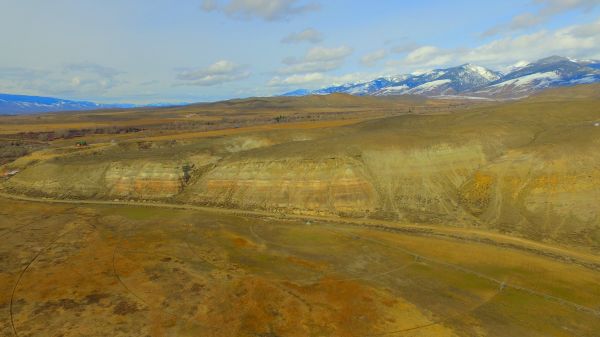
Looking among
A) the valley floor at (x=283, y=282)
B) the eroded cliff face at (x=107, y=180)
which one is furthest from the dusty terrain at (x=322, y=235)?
the eroded cliff face at (x=107, y=180)

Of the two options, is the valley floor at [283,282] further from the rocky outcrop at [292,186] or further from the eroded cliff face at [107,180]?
the eroded cliff face at [107,180]

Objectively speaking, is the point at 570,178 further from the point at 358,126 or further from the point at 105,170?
the point at 105,170

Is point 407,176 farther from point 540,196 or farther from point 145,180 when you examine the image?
point 145,180

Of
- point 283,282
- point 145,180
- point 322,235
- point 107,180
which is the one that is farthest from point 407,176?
point 107,180

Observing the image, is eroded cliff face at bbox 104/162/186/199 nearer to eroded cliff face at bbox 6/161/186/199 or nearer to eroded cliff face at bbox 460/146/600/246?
eroded cliff face at bbox 6/161/186/199

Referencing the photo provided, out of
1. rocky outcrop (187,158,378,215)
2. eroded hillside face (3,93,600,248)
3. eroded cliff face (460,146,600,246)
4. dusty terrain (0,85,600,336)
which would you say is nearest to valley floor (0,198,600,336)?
dusty terrain (0,85,600,336)

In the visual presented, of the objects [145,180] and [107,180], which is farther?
[107,180]

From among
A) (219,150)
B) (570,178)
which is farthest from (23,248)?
(570,178)
